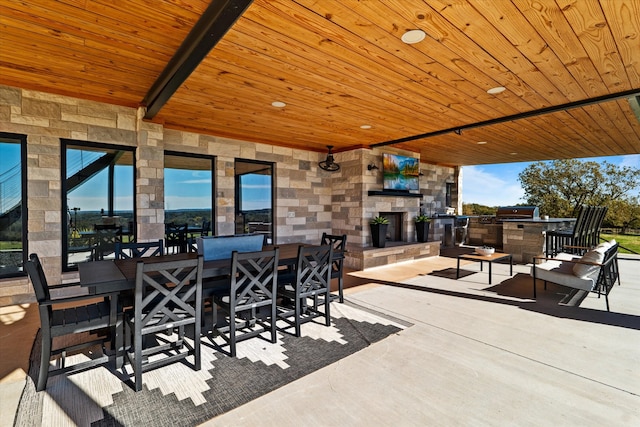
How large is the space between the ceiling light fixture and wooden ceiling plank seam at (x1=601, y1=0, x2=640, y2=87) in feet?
14.8

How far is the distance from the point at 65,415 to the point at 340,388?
1674 millimetres

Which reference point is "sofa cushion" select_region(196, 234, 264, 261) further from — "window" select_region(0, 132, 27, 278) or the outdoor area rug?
"window" select_region(0, 132, 27, 278)

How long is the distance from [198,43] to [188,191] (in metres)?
4.28

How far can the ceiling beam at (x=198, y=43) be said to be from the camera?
1.99 meters

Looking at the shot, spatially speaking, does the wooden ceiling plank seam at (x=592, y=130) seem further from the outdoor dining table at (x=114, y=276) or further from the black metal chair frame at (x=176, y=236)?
the black metal chair frame at (x=176, y=236)

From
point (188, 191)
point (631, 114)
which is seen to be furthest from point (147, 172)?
point (631, 114)

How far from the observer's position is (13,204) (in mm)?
3643

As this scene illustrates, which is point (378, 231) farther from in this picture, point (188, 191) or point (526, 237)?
point (188, 191)

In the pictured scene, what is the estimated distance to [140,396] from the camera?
1989 mm

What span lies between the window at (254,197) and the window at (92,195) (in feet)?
6.01

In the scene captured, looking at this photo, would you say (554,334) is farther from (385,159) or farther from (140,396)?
(385,159)

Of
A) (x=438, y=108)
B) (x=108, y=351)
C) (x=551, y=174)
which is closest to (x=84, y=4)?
(x=108, y=351)

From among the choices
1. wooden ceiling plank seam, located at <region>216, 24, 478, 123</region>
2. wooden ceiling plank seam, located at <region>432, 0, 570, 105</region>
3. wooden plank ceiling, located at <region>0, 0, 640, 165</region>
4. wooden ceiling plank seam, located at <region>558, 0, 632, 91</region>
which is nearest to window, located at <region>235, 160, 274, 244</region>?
wooden plank ceiling, located at <region>0, 0, 640, 165</region>

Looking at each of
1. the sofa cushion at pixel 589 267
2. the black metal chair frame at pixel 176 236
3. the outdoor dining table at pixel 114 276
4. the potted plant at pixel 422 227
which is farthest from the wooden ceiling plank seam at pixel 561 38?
the black metal chair frame at pixel 176 236
